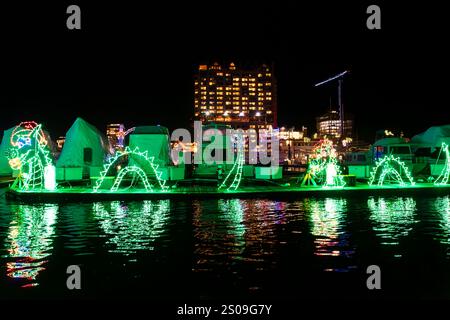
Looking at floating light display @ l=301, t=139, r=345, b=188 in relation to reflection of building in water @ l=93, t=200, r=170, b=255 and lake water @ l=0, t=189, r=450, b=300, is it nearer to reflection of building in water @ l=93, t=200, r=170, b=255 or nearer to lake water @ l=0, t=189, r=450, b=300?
lake water @ l=0, t=189, r=450, b=300

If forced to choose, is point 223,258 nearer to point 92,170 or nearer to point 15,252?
point 15,252

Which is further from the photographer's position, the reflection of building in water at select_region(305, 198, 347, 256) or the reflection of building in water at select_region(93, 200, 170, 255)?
the reflection of building in water at select_region(93, 200, 170, 255)

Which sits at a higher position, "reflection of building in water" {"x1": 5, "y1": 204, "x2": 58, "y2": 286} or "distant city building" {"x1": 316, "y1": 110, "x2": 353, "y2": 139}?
"distant city building" {"x1": 316, "y1": 110, "x2": 353, "y2": 139}

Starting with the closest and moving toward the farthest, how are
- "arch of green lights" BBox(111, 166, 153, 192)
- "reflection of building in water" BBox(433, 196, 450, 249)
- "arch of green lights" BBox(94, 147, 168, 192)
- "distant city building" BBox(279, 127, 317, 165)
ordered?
"reflection of building in water" BBox(433, 196, 450, 249) → "arch of green lights" BBox(94, 147, 168, 192) → "arch of green lights" BBox(111, 166, 153, 192) → "distant city building" BBox(279, 127, 317, 165)

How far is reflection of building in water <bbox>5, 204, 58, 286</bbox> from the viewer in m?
9.11

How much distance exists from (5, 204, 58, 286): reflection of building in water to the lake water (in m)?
0.03

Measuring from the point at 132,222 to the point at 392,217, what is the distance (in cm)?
811

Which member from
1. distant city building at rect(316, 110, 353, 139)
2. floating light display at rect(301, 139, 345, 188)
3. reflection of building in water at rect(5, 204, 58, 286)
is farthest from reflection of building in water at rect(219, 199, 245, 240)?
distant city building at rect(316, 110, 353, 139)

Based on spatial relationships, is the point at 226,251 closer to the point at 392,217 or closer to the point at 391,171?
the point at 392,217

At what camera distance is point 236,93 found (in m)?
170

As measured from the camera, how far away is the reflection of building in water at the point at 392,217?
40.8 feet

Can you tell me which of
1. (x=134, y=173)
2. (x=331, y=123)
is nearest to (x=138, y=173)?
(x=134, y=173)

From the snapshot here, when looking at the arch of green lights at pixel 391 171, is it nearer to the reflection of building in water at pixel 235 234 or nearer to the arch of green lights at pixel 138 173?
the reflection of building in water at pixel 235 234
